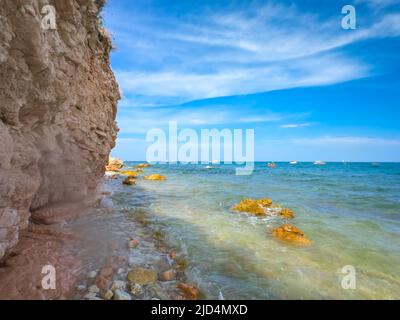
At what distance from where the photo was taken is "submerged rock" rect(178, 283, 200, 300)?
17.4 ft

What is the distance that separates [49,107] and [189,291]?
17.6 feet

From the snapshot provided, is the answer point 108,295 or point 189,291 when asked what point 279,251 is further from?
point 108,295

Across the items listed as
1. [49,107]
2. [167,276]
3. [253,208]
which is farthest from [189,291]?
[253,208]

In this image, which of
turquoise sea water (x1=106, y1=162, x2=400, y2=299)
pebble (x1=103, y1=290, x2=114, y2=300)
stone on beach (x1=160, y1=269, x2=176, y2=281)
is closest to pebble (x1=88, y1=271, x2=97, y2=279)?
pebble (x1=103, y1=290, x2=114, y2=300)

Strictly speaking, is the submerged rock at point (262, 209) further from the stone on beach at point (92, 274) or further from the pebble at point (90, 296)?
the pebble at point (90, 296)

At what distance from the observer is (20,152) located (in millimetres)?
5383

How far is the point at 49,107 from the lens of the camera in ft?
20.2

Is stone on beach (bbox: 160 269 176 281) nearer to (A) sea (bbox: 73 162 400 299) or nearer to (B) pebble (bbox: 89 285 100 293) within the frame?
(A) sea (bbox: 73 162 400 299)

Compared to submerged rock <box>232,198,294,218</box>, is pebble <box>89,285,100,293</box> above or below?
below

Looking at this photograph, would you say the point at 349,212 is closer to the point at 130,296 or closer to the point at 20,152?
the point at 130,296


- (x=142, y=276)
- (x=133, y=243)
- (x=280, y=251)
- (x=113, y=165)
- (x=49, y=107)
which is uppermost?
(x=49, y=107)

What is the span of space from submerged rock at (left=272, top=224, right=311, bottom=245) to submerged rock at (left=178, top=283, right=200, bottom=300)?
4.98 m

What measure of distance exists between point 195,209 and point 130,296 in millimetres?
9209
